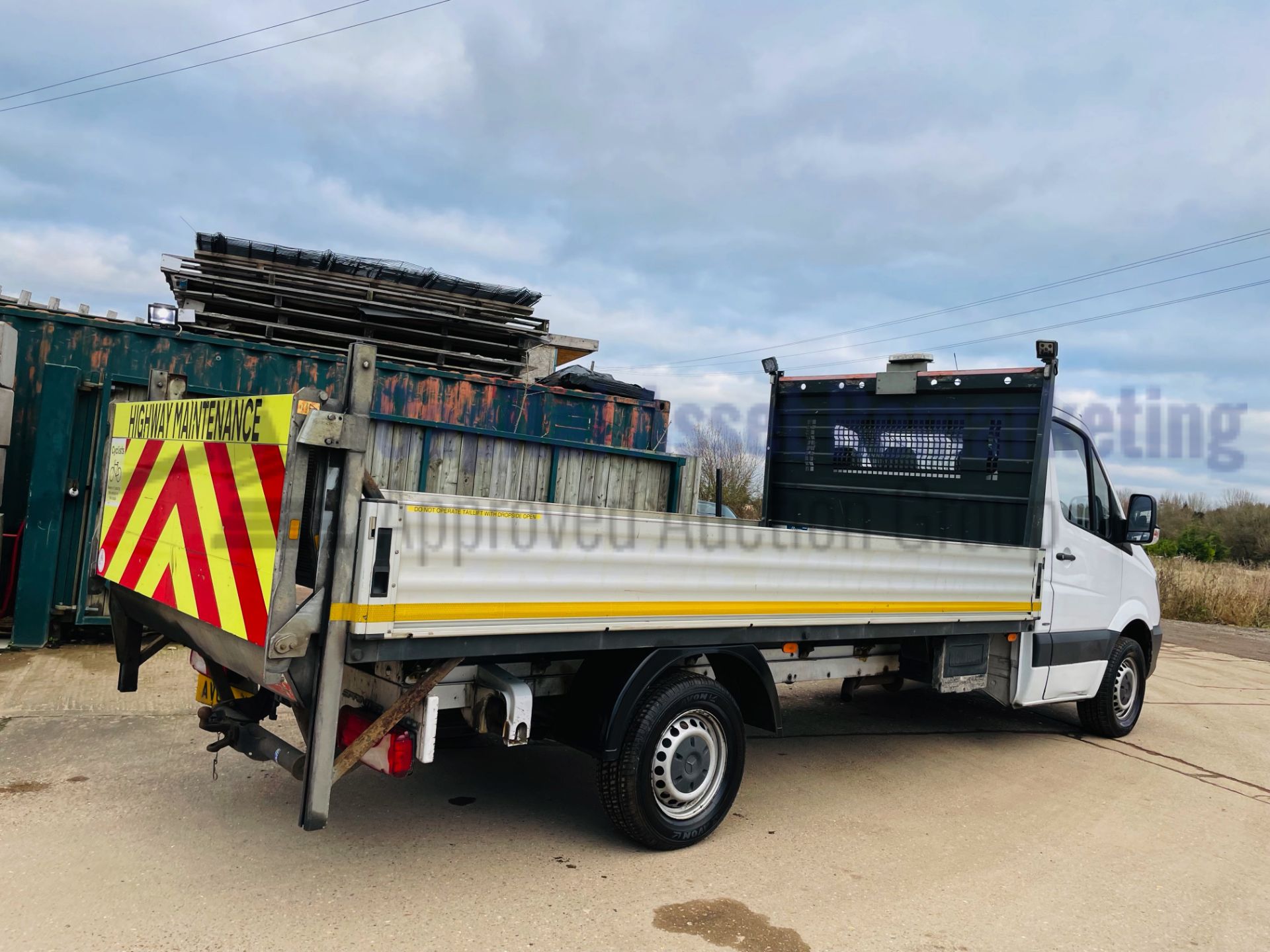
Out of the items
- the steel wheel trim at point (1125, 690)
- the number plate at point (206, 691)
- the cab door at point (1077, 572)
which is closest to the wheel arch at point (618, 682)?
the number plate at point (206, 691)

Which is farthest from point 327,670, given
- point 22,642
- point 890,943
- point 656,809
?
point 22,642

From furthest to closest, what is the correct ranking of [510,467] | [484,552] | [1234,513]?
[1234,513] < [510,467] < [484,552]

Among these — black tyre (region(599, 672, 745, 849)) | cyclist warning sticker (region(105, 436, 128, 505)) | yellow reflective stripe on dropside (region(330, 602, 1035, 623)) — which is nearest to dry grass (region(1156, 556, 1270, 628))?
yellow reflective stripe on dropside (region(330, 602, 1035, 623))

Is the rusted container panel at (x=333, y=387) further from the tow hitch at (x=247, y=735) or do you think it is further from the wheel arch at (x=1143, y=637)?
the wheel arch at (x=1143, y=637)

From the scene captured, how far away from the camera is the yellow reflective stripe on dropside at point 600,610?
10.1 ft

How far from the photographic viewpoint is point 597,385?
10156 millimetres

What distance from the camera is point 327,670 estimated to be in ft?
9.97

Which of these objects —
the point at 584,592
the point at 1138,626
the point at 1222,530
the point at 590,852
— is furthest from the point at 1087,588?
the point at 1222,530

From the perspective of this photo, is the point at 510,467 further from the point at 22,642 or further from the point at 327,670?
the point at 327,670

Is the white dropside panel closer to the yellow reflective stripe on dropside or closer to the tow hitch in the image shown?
the yellow reflective stripe on dropside

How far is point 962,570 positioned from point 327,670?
3.58m

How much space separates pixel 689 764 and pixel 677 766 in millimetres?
83

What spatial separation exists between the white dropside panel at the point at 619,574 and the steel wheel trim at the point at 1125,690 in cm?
227

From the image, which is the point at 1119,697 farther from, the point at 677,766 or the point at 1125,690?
the point at 677,766
